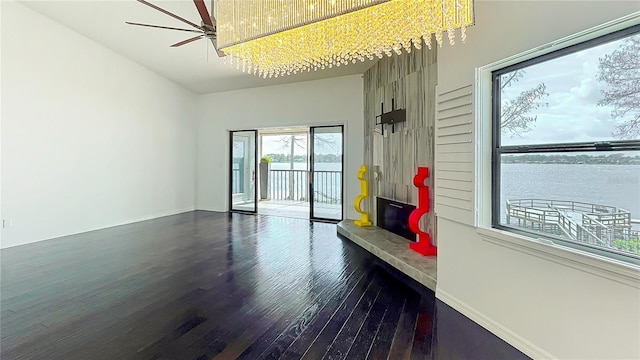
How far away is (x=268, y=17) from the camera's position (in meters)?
2.02

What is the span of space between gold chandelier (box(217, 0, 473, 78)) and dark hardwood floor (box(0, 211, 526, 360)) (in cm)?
204

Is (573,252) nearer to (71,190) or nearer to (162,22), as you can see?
(162,22)

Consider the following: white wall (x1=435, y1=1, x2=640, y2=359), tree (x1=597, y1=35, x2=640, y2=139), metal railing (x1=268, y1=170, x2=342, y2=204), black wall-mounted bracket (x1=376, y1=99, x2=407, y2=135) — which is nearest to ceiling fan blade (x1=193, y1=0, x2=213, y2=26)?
white wall (x1=435, y1=1, x2=640, y2=359)

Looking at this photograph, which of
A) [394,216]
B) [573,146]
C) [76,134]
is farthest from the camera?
[76,134]

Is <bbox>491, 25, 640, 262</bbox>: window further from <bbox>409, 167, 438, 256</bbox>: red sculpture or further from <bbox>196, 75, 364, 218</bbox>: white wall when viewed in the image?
<bbox>196, 75, 364, 218</bbox>: white wall

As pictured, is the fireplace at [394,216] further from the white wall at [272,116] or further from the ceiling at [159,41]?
the ceiling at [159,41]

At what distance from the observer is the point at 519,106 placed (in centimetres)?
208

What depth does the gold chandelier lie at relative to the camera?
71.3 inches

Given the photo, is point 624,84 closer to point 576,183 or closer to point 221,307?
point 576,183

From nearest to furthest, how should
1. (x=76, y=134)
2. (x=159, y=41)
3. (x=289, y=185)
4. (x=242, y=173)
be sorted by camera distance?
(x=76, y=134)
(x=159, y=41)
(x=242, y=173)
(x=289, y=185)

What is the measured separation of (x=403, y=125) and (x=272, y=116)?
355cm

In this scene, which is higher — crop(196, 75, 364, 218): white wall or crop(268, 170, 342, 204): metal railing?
crop(196, 75, 364, 218): white wall

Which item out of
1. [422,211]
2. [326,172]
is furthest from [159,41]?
[422,211]

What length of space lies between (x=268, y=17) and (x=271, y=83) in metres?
4.95
